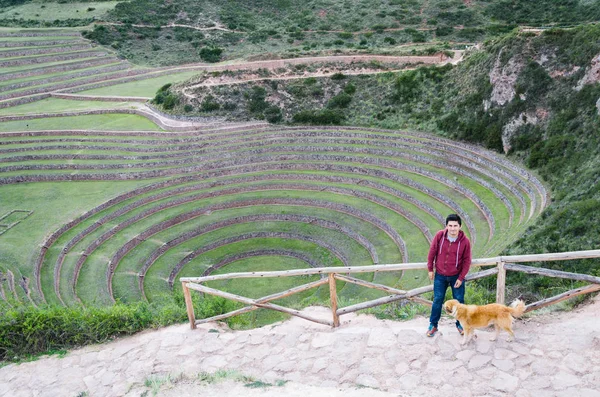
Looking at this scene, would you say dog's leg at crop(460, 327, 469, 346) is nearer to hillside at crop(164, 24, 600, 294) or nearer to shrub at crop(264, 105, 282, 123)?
hillside at crop(164, 24, 600, 294)

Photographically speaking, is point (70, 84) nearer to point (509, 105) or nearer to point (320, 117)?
point (320, 117)

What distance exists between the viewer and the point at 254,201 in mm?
30656

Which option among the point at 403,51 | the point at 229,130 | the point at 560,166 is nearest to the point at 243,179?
the point at 229,130

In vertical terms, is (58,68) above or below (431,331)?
above

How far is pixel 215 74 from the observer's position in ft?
141

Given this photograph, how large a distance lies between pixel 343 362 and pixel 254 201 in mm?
23231

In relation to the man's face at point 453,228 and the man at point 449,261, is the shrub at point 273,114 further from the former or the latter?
the man's face at point 453,228

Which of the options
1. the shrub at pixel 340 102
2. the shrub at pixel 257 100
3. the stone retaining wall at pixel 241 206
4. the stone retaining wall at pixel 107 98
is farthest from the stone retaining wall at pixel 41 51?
the stone retaining wall at pixel 241 206

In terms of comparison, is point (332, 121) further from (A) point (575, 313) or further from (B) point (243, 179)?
(A) point (575, 313)

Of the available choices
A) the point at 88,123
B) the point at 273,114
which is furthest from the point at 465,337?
the point at 88,123

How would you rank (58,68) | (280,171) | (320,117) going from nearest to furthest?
(280,171) < (320,117) < (58,68)

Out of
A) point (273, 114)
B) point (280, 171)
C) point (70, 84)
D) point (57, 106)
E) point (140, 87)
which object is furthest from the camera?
point (140, 87)

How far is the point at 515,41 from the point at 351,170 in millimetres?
13785

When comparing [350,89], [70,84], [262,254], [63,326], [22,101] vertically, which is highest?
[70,84]
